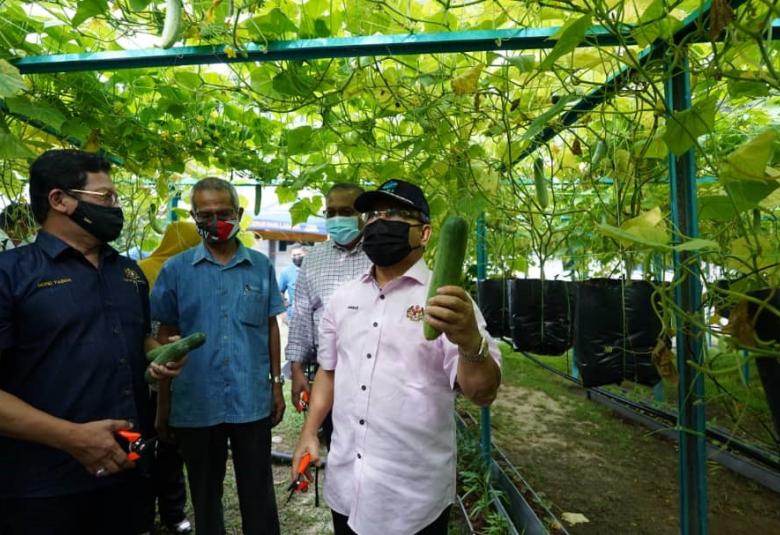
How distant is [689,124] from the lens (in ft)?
4.10

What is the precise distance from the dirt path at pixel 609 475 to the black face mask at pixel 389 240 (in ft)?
7.88

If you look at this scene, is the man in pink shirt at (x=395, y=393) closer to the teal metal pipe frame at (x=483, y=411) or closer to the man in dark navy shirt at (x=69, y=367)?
the man in dark navy shirt at (x=69, y=367)

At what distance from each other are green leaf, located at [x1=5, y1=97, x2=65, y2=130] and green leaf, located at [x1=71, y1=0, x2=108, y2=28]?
602mm

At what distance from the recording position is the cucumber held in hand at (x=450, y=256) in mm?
1170

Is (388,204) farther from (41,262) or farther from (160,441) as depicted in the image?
(160,441)

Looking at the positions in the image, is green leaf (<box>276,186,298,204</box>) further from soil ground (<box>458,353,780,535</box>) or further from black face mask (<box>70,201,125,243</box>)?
soil ground (<box>458,353,780,535</box>)

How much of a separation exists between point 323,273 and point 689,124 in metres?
1.75

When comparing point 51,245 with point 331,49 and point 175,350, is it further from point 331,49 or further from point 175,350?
point 331,49

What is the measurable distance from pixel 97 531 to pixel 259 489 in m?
0.76

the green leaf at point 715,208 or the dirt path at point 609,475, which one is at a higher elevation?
the green leaf at point 715,208

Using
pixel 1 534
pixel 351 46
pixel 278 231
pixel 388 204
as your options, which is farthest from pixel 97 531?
pixel 278 231

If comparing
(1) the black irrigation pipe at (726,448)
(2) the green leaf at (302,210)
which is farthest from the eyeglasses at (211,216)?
(1) the black irrigation pipe at (726,448)

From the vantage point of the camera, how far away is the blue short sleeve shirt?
84.1 inches

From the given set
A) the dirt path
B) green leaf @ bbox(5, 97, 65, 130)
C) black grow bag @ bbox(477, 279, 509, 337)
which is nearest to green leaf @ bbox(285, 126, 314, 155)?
green leaf @ bbox(5, 97, 65, 130)
